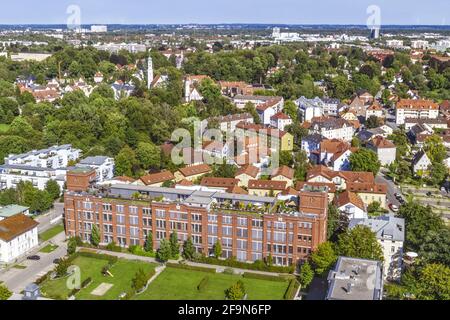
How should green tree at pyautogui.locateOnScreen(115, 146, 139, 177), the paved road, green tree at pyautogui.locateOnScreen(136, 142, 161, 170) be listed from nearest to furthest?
the paved road < green tree at pyautogui.locateOnScreen(115, 146, 139, 177) < green tree at pyautogui.locateOnScreen(136, 142, 161, 170)

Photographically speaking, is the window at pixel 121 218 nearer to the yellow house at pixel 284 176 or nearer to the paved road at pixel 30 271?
the paved road at pixel 30 271

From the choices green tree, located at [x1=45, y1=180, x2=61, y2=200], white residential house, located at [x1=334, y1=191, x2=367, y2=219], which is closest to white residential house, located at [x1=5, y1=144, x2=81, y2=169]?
green tree, located at [x1=45, y1=180, x2=61, y2=200]

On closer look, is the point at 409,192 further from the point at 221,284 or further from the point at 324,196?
the point at 221,284

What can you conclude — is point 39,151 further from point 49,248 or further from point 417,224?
point 417,224

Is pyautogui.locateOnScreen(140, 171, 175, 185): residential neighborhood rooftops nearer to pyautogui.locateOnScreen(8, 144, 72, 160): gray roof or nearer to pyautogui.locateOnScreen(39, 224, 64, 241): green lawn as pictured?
pyautogui.locateOnScreen(39, 224, 64, 241): green lawn

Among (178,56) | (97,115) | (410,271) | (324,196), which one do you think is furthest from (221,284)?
(178,56)

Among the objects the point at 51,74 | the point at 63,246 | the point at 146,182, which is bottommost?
the point at 63,246

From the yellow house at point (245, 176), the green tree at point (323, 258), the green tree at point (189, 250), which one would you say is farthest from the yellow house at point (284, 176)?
the green tree at point (323, 258)
